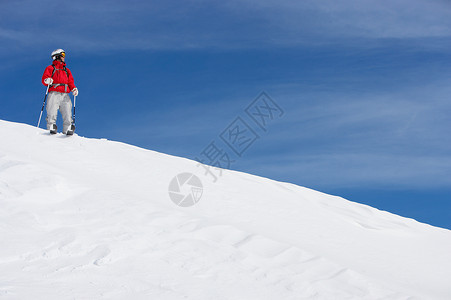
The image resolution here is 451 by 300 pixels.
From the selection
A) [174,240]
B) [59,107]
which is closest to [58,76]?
[59,107]

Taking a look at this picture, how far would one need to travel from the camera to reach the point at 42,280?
14.6ft

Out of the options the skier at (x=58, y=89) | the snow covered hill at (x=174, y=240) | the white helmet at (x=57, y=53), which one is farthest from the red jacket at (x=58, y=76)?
the snow covered hill at (x=174, y=240)

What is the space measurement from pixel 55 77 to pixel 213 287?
303 inches

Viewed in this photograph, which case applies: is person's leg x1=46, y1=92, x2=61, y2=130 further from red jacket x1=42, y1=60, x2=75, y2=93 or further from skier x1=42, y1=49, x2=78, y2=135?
red jacket x1=42, y1=60, x2=75, y2=93

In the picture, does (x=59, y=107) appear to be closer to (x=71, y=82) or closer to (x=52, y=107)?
(x=52, y=107)

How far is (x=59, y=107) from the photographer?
425 inches

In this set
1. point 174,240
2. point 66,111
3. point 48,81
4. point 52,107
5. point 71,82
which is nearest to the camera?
point 174,240

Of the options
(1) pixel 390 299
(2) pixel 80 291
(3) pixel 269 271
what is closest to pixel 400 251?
(1) pixel 390 299

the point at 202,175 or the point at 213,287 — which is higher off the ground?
the point at 202,175

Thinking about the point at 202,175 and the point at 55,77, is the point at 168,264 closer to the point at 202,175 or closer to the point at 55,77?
the point at 202,175

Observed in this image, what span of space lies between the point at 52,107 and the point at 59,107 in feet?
0.84

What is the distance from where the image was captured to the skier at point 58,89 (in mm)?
10500

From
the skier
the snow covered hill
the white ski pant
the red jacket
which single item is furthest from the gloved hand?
the snow covered hill

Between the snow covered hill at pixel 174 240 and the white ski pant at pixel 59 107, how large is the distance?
45.7 inches
